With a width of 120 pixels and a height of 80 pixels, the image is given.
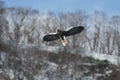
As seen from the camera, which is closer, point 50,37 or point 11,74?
point 50,37

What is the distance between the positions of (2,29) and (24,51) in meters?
6.07

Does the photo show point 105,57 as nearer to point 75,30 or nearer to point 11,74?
point 11,74

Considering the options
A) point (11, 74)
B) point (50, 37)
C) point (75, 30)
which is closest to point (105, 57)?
point (11, 74)

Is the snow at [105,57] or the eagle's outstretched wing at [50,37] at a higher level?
the eagle's outstretched wing at [50,37]

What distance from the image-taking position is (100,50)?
200ft

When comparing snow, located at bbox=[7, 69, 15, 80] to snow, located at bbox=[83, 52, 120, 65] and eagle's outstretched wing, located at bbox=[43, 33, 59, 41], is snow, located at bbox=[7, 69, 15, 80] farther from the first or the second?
eagle's outstretched wing, located at bbox=[43, 33, 59, 41]

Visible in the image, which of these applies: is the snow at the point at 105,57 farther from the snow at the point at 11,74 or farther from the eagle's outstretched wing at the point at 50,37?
the eagle's outstretched wing at the point at 50,37

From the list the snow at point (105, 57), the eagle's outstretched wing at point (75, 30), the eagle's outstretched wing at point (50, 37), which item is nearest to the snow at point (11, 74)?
the snow at point (105, 57)

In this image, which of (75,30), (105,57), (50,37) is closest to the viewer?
(75,30)

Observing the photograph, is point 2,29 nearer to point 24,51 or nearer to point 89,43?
point 24,51

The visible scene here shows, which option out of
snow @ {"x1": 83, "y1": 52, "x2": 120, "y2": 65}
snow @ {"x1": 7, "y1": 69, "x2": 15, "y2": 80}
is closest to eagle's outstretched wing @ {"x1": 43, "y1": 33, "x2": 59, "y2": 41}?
snow @ {"x1": 7, "y1": 69, "x2": 15, "y2": 80}

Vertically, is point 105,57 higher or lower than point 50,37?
lower

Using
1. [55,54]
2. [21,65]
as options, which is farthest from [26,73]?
[55,54]

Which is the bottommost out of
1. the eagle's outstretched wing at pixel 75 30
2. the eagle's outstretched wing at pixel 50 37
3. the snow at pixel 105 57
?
the snow at pixel 105 57
